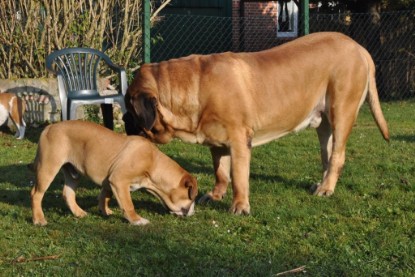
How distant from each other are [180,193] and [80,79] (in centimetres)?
480

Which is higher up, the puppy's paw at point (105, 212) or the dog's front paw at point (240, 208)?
the dog's front paw at point (240, 208)

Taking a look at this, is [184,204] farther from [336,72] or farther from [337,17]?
[337,17]

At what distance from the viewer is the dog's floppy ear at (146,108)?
551 cm

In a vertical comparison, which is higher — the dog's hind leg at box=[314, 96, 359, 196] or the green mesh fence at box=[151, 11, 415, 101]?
the dog's hind leg at box=[314, 96, 359, 196]

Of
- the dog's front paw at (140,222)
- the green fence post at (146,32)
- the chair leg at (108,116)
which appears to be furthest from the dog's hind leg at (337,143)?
the green fence post at (146,32)

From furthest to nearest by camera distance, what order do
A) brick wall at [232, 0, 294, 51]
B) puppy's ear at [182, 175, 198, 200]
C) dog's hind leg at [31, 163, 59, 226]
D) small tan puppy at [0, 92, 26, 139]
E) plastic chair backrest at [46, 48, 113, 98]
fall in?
1. brick wall at [232, 0, 294, 51]
2. small tan puppy at [0, 92, 26, 139]
3. plastic chair backrest at [46, 48, 113, 98]
4. puppy's ear at [182, 175, 198, 200]
5. dog's hind leg at [31, 163, 59, 226]

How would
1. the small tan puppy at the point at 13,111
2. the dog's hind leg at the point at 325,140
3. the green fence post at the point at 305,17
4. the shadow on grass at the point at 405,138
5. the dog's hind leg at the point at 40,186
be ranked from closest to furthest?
the dog's hind leg at the point at 40,186
the dog's hind leg at the point at 325,140
the shadow on grass at the point at 405,138
the small tan puppy at the point at 13,111
the green fence post at the point at 305,17

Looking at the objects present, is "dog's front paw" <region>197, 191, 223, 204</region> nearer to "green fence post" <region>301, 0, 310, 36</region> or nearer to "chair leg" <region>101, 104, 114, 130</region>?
"chair leg" <region>101, 104, 114, 130</region>

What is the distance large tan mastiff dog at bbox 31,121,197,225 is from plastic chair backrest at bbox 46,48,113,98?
3.92 metres

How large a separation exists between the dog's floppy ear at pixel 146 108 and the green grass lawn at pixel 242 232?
82 cm

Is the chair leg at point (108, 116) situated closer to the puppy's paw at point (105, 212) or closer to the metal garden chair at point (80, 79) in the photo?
the metal garden chair at point (80, 79)

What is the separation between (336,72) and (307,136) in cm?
397

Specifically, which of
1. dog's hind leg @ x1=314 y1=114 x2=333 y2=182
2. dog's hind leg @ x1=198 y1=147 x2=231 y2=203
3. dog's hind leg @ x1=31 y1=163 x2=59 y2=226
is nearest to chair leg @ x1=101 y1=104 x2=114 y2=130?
dog's hind leg @ x1=198 y1=147 x2=231 y2=203

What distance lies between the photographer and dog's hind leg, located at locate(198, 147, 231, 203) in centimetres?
621
